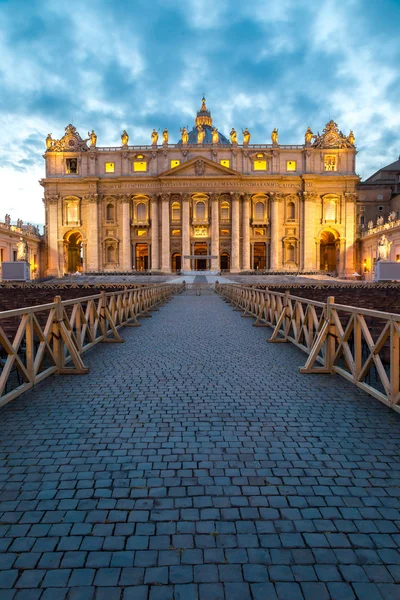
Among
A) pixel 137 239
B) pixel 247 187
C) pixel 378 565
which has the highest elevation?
pixel 247 187

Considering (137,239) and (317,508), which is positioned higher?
(137,239)

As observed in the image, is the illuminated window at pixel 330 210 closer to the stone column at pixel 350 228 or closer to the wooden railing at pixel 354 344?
the stone column at pixel 350 228

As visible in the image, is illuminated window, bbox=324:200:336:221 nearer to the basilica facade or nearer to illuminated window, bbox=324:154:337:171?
the basilica facade

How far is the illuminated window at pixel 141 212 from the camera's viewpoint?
63.5 m

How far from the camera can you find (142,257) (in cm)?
6656

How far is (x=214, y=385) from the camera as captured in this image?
5.97 metres

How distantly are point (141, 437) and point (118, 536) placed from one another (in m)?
1.56

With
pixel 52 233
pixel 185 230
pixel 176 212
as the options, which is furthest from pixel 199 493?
pixel 52 233

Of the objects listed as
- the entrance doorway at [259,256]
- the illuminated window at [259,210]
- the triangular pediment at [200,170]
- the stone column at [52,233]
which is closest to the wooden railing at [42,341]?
the triangular pediment at [200,170]

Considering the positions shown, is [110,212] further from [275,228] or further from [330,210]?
[330,210]

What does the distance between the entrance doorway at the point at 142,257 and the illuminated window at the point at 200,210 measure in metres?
10.4

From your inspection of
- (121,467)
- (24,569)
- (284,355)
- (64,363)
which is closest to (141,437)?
(121,467)

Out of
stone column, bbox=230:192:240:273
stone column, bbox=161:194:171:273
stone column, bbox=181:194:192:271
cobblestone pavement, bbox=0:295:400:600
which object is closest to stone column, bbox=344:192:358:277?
stone column, bbox=230:192:240:273

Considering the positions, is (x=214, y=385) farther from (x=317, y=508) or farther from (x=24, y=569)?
(x=24, y=569)
